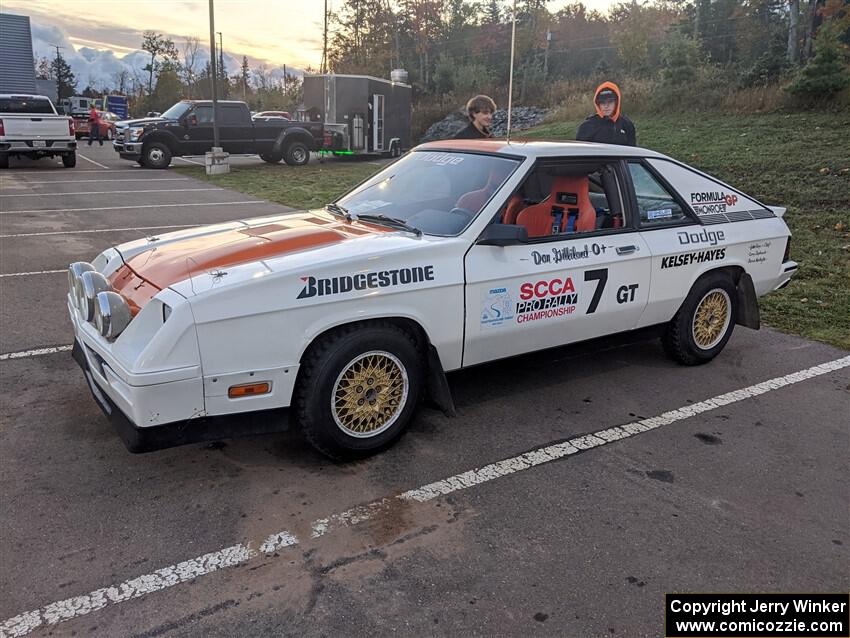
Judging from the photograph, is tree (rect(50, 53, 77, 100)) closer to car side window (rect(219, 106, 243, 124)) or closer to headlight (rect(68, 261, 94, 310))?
car side window (rect(219, 106, 243, 124))

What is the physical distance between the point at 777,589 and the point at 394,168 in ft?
10.8

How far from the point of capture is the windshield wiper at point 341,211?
4189mm

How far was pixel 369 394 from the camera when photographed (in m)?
3.44

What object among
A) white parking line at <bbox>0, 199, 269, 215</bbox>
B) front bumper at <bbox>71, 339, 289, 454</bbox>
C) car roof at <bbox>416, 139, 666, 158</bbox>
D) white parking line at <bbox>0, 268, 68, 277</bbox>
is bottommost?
white parking line at <bbox>0, 268, 68, 277</bbox>

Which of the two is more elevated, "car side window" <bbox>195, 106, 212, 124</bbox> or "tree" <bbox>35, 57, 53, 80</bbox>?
"tree" <bbox>35, 57, 53, 80</bbox>

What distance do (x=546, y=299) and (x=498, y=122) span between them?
93.3 ft

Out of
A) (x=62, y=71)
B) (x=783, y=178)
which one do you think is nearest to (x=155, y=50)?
(x=62, y=71)

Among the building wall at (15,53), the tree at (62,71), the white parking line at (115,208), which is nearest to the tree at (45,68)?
the tree at (62,71)

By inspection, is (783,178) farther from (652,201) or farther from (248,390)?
(248,390)

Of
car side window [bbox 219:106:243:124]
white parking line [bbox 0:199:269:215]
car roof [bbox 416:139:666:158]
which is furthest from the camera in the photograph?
car side window [bbox 219:106:243:124]

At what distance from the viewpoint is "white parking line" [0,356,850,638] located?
A: 2436mm

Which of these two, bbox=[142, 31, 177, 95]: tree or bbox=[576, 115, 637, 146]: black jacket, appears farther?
bbox=[142, 31, 177, 95]: tree

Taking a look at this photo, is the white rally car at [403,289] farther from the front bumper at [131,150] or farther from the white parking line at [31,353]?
the front bumper at [131,150]

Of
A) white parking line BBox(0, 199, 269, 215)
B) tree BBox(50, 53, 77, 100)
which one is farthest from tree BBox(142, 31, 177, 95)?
white parking line BBox(0, 199, 269, 215)
